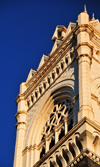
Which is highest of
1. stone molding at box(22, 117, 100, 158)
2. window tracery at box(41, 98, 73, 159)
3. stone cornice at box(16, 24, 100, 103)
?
stone cornice at box(16, 24, 100, 103)

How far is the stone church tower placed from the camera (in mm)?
31031

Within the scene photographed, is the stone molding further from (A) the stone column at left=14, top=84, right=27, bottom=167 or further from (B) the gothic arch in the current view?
(B) the gothic arch

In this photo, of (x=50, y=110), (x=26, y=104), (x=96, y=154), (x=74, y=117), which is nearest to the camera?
(x=96, y=154)

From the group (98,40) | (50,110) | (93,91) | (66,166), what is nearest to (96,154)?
(66,166)

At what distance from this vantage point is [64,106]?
3678 cm

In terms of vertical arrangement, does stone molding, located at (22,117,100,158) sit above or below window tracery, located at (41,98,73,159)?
below

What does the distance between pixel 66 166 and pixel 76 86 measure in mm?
6157

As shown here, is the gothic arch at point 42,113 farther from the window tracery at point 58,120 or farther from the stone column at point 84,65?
the stone column at point 84,65

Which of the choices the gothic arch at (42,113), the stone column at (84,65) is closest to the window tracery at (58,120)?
the gothic arch at (42,113)

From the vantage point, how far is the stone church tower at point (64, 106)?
102 feet

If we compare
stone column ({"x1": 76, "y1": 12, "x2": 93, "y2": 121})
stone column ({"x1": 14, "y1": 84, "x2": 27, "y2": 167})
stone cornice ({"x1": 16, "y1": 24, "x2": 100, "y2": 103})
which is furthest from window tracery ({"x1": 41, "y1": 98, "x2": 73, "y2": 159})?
stone cornice ({"x1": 16, "y1": 24, "x2": 100, "y2": 103})

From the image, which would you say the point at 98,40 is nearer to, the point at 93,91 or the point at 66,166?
the point at 93,91

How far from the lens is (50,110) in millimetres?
38219

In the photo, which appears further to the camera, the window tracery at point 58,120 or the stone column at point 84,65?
the window tracery at point 58,120
